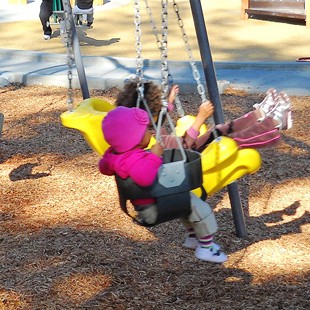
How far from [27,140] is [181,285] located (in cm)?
311

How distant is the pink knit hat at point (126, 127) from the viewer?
2525 mm

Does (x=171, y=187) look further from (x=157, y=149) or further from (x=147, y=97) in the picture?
(x=147, y=97)

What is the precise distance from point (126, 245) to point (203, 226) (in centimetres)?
105

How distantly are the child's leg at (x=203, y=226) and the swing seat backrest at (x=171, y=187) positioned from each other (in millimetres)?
97

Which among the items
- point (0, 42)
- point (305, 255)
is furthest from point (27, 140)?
point (0, 42)

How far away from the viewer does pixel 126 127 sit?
252 centimetres

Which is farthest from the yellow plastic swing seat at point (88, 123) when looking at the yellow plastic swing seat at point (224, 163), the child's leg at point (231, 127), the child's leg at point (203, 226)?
the child's leg at point (203, 226)

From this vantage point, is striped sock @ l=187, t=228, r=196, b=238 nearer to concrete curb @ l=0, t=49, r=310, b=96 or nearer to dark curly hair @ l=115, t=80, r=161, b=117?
dark curly hair @ l=115, t=80, r=161, b=117

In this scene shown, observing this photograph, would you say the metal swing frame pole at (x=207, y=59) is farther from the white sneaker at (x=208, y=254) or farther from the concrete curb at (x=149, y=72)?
the concrete curb at (x=149, y=72)

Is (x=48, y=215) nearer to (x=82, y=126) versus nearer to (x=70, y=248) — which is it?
(x=70, y=248)

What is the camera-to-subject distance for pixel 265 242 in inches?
146

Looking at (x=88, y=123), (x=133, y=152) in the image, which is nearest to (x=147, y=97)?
(x=88, y=123)

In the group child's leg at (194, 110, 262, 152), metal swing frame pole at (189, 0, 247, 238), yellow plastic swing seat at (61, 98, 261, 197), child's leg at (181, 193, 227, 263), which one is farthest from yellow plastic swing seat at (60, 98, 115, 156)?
child's leg at (181, 193, 227, 263)

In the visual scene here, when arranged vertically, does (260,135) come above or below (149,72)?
above
